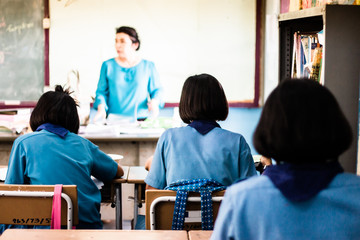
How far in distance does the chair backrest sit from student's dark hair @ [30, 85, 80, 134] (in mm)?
714

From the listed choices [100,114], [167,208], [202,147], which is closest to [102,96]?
[100,114]

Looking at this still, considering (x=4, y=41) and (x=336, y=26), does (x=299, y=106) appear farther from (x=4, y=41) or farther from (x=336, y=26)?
(x=4, y=41)

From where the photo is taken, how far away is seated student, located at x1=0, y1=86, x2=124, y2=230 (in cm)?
208

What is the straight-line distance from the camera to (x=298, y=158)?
3.06 ft

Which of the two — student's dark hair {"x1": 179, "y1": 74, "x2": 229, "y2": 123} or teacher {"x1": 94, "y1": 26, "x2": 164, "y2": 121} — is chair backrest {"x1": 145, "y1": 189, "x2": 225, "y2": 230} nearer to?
student's dark hair {"x1": 179, "y1": 74, "x2": 229, "y2": 123}

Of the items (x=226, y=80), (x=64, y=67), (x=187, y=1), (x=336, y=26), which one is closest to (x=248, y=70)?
(x=226, y=80)

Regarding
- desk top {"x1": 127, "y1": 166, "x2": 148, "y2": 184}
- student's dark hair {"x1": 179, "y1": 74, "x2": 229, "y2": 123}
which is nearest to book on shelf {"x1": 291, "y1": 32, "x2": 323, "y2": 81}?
student's dark hair {"x1": 179, "y1": 74, "x2": 229, "y2": 123}

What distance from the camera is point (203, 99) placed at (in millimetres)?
1927

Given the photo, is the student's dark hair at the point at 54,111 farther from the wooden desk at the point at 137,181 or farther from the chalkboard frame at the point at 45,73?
the chalkboard frame at the point at 45,73

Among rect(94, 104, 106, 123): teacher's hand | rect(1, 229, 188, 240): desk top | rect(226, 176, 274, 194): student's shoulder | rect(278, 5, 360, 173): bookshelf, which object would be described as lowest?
rect(1, 229, 188, 240): desk top

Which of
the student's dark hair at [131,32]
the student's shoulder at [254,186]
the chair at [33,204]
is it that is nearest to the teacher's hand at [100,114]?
the student's dark hair at [131,32]

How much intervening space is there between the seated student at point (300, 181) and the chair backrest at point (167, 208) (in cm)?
75

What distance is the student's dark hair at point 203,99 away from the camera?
75.6 inches

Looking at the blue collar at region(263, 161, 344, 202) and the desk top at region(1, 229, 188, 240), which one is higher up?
the blue collar at region(263, 161, 344, 202)
